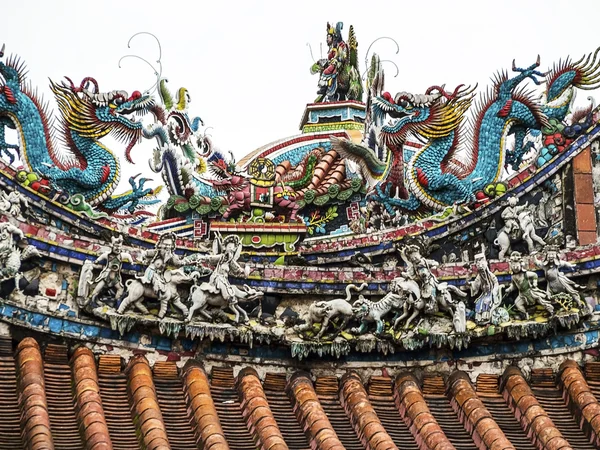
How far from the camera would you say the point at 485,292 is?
18297 millimetres

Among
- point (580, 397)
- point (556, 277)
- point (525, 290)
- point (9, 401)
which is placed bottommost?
point (9, 401)

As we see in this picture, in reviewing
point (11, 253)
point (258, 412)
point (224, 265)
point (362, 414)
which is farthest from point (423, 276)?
point (11, 253)

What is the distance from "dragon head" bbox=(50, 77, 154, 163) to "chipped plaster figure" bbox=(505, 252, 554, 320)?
300 inches

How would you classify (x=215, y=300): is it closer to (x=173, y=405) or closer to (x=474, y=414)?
(x=173, y=405)

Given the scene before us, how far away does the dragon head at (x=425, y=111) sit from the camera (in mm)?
23094

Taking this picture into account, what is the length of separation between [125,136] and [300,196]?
4250 millimetres

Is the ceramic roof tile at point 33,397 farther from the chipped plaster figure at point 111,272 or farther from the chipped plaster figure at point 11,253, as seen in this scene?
the chipped plaster figure at point 111,272

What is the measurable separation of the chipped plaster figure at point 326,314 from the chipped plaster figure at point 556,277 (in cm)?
232

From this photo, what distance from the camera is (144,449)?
1533 centimetres

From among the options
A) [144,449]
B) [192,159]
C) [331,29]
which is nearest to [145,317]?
[144,449]

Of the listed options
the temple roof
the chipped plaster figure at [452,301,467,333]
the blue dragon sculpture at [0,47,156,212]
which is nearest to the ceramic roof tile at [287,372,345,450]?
the temple roof

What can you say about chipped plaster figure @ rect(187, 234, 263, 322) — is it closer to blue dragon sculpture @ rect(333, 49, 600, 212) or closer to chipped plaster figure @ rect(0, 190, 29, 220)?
chipped plaster figure @ rect(0, 190, 29, 220)

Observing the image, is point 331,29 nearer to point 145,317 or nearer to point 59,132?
point 59,132

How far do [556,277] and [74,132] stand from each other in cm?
838
